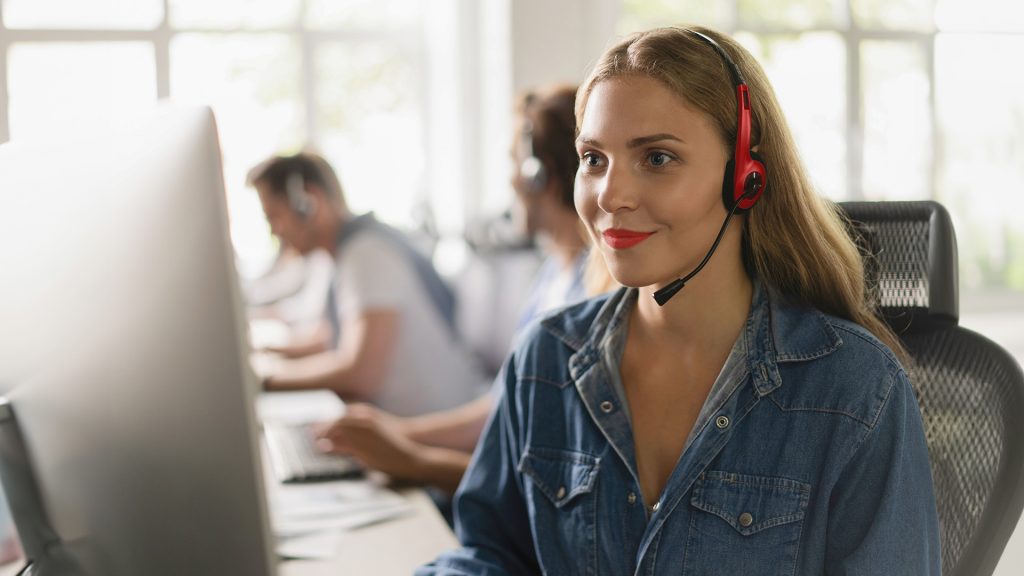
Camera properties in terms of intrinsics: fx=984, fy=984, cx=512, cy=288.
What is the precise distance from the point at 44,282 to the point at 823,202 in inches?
33.2

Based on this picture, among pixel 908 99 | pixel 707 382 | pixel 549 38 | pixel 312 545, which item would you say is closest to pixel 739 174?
pixel 707 382

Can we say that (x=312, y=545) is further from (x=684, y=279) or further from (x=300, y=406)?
(x=300, y=406)

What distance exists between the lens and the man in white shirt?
9.03 feet

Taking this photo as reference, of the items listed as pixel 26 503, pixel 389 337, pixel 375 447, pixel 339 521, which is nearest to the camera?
pixel 26 503

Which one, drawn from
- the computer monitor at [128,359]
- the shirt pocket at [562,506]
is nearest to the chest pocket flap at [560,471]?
the shirt pocket at [562,506]

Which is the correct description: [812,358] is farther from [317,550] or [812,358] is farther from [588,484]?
[317,550]

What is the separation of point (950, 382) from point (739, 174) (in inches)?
13.9

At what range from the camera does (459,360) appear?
9.32 ft

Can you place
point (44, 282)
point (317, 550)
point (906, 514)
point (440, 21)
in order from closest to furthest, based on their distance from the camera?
1. point (44, 282)
2. point (906, 514)
3. point (317, 550)
4. point (440, 21)

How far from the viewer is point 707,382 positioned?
112 cm

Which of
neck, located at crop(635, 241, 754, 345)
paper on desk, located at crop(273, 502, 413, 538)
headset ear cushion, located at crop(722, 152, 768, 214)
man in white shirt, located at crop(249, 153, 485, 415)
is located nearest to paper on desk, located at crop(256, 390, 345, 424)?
man in white shirt, located at crop(249, 153, 485, 415)

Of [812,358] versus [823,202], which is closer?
[812,358]

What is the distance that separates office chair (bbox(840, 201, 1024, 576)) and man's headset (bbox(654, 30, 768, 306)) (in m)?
0.20

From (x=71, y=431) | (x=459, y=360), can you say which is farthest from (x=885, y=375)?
(x=459, y=360)
